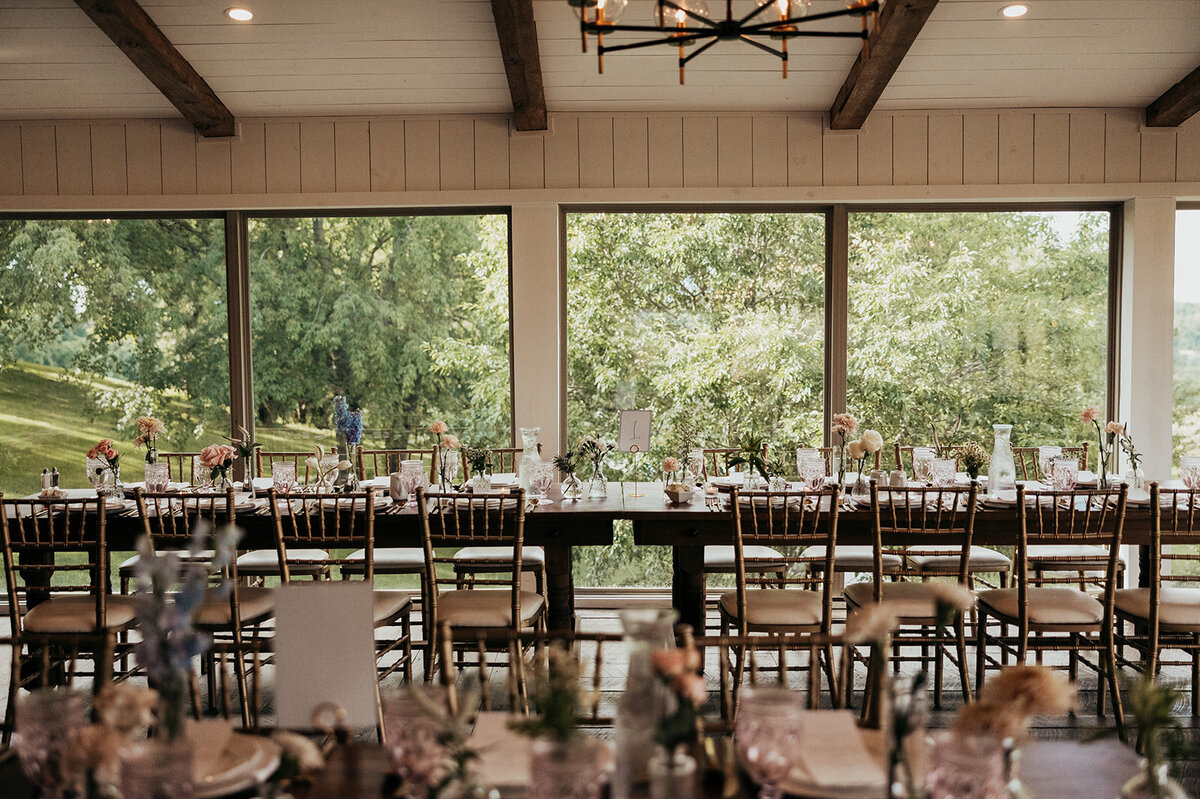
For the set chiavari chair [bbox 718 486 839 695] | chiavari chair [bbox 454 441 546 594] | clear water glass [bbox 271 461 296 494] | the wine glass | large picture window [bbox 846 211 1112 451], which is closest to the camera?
the wine glass

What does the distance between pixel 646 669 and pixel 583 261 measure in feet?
12.5

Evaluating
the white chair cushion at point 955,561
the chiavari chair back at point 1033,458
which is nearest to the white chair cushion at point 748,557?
the white chair cushion at point 955,561

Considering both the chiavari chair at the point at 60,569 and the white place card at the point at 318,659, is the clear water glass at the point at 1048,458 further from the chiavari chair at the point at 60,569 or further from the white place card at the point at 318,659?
the chiavari chair at the point at 60,569

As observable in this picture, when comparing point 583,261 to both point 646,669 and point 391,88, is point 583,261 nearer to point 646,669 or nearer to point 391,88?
point 391,88

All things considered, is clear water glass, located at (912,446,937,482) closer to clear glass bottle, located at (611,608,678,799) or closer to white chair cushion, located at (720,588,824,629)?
white chair cushion, located at (720,588,824,629)

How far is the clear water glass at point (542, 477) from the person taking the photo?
371 centimetres

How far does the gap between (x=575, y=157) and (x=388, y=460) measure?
77.4 inches

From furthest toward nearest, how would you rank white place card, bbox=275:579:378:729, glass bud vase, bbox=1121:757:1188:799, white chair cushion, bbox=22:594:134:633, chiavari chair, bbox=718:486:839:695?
white chair cushion, bbox=22:594:134:633 → chiavari chair, bbox=718:486:839:695 → white place card, bbox=275:579:378:729 → glass bud vase, bbox=1121:757:1188:799

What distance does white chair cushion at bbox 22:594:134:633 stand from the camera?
3264 mm

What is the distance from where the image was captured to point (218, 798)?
1440mm

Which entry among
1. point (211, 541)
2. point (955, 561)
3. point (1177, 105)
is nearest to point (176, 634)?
point (211, 541)

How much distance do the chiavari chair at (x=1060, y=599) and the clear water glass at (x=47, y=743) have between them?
2877 mm

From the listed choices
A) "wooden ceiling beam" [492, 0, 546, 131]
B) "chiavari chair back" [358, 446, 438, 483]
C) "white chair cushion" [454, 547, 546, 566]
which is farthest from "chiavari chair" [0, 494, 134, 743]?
"wooden ceiling beam" [492, 0, 546, 131]

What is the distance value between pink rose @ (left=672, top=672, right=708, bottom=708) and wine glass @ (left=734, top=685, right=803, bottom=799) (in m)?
0.14
